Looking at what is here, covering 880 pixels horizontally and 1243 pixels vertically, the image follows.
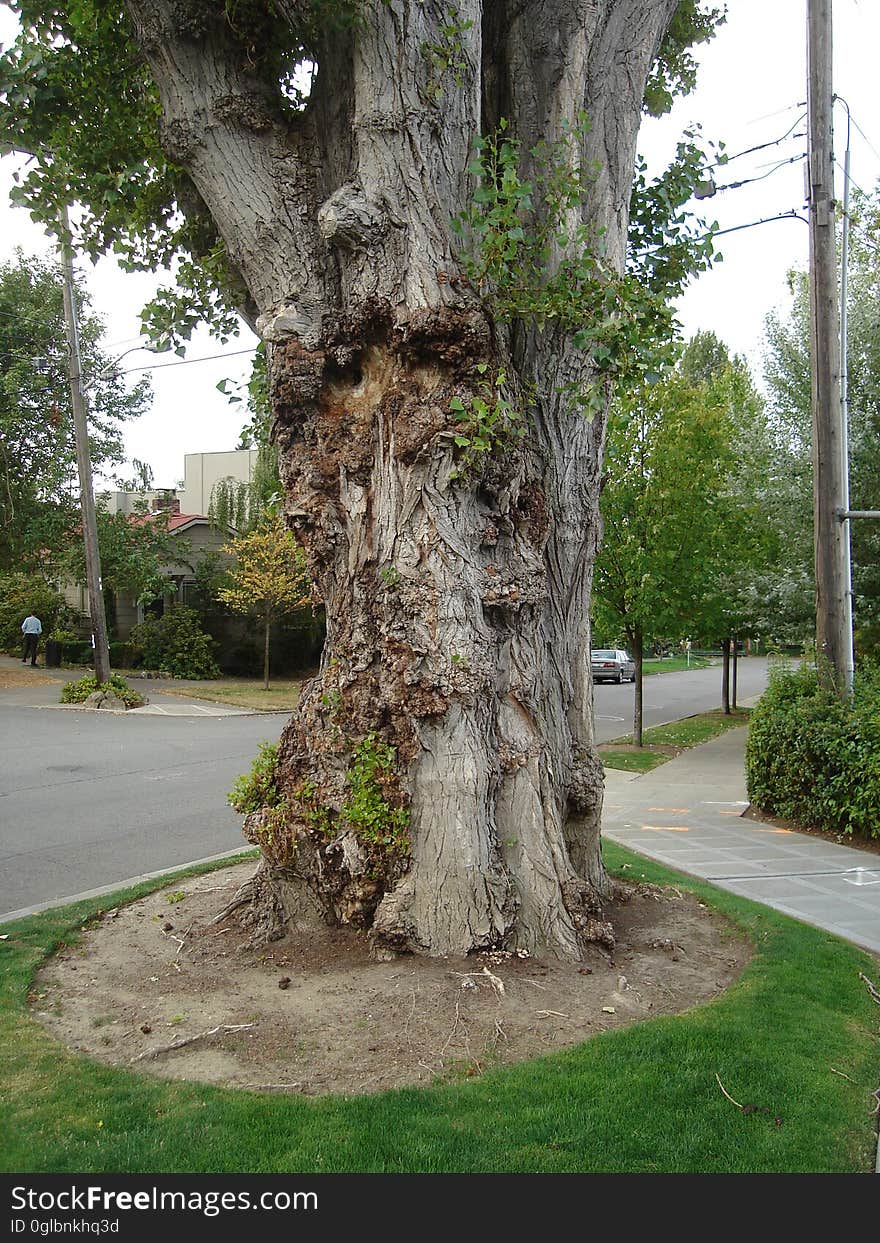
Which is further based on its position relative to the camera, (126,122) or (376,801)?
(126,122)

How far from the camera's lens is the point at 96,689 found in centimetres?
2031

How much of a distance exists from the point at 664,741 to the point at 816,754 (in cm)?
853

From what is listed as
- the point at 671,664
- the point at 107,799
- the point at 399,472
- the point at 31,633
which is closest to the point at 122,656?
the point at 31,633

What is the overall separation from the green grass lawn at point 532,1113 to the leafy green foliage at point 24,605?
25.1 metres

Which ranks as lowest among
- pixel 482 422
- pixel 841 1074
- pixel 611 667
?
pixel 841 1074

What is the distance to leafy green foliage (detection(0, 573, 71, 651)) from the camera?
90.7ft

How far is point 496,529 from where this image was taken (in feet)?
17.6

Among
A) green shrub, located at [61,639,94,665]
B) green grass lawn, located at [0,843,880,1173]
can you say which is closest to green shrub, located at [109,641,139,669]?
green shrub, located at [61,639,94,665]

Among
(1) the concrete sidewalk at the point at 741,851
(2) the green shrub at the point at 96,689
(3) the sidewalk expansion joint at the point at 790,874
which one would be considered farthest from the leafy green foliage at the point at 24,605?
(3) the sidewalk expansion joint at the point at 790,874

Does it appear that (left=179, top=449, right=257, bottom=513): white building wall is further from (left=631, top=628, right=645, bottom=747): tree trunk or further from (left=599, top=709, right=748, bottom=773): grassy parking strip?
(left=631, top=628, right=645, bottom=747): tree trunk

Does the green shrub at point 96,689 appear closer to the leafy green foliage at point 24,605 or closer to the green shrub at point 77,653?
the leafy green foliage at point 24,605

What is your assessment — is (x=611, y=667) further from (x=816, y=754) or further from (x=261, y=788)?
(x=261, y=788)

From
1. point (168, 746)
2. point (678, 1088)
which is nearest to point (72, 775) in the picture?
point (168, 746)

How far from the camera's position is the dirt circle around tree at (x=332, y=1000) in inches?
159
